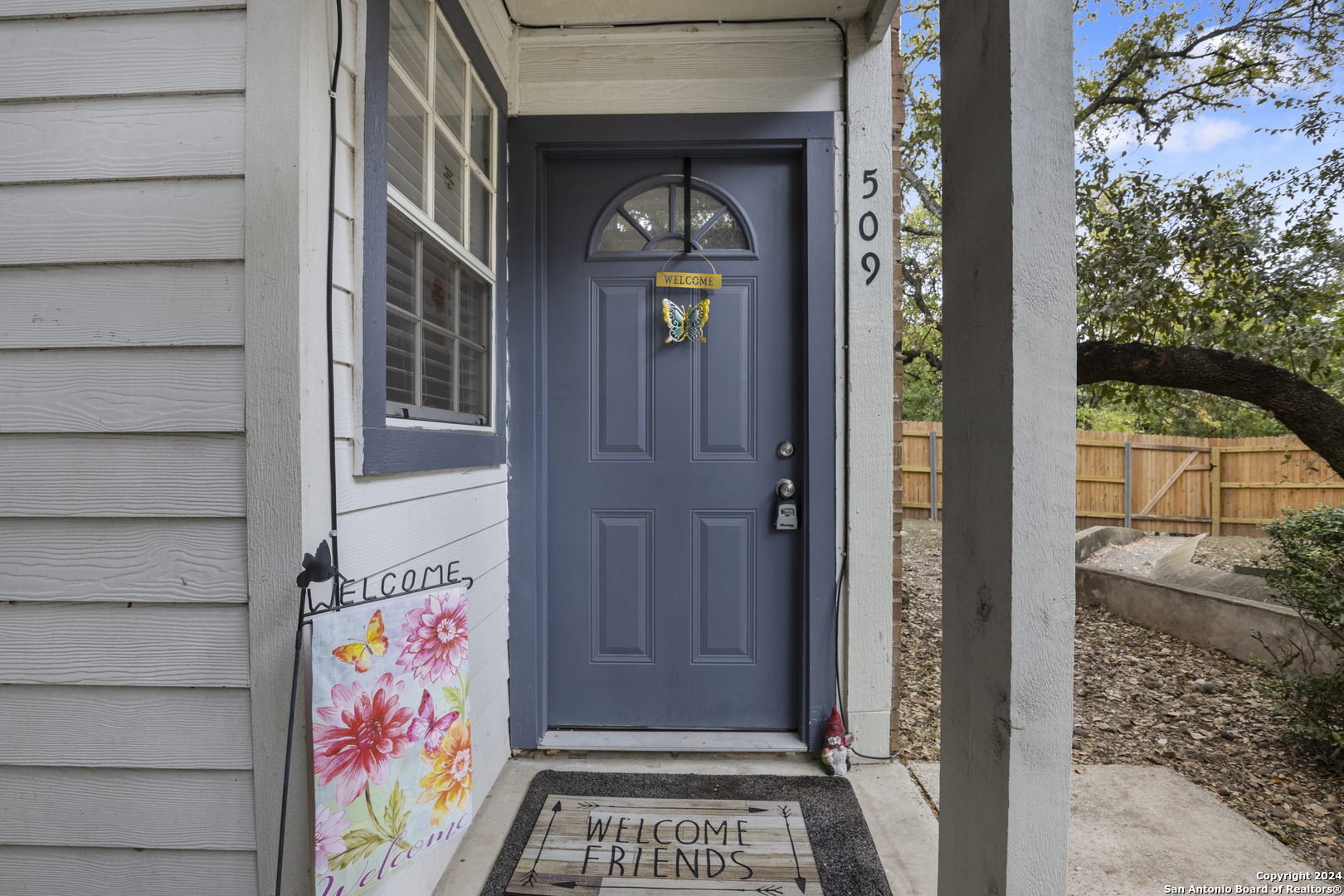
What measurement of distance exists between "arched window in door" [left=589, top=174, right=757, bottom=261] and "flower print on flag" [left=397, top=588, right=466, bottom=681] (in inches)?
57.0

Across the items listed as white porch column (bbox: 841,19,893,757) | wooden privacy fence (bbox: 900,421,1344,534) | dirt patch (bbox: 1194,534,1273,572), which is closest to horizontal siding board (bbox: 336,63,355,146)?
white porch column (bbox: 841,19,893,757)

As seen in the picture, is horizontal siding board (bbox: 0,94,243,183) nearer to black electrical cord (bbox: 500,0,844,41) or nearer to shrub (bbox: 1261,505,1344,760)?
black electrical cord (bbox: 500,0,844,41)

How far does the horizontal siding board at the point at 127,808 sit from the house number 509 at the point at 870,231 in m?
2.19

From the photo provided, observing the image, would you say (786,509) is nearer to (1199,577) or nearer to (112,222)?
(112,222)

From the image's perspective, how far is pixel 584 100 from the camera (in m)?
2.13

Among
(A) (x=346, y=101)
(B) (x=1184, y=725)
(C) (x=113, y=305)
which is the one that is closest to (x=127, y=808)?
(C) (x=113, y=305)

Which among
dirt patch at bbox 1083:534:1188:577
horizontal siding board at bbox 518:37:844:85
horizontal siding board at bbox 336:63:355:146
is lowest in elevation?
dirt patch at bbox 1083:534:1188:577

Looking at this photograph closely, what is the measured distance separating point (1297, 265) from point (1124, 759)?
9.08 ft

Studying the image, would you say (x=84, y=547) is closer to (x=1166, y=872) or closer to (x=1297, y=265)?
(x=1166, y=872)

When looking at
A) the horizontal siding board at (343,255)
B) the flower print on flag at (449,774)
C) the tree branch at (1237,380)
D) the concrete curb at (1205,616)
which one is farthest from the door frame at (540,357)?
the tree branch at (1237,380)

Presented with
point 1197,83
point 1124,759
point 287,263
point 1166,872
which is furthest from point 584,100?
point 1197,83

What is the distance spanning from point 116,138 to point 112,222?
0.52 feet

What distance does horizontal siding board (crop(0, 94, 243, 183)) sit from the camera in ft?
3.46

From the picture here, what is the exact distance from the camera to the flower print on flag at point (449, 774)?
3.90 ft
